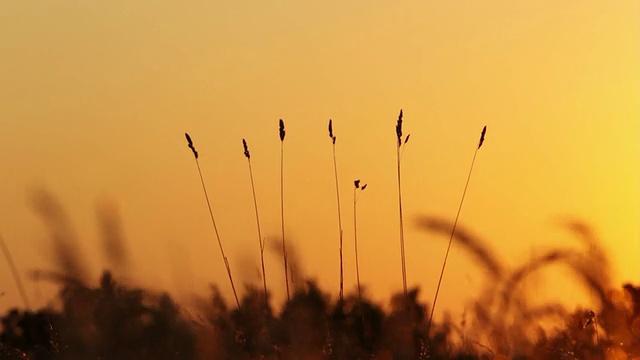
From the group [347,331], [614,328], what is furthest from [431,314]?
[614,328]

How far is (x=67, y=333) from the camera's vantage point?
18.1 feet

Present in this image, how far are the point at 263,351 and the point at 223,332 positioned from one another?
19cm

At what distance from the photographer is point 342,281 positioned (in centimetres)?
609

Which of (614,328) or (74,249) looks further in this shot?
(614,328)

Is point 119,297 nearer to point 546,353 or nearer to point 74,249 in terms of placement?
point 74,249

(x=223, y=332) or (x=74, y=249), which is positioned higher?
(x=74, y=249)

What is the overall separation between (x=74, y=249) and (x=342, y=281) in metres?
1.14

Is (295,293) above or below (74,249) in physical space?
below

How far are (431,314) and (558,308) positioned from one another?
53 centimetres

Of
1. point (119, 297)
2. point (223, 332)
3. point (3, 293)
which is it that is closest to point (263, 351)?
point (223, 332)

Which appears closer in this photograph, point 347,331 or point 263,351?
point 263,351

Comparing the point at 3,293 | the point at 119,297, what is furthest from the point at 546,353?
the point at 3,293

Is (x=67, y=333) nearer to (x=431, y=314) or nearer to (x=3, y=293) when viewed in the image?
(x=3, y=293)

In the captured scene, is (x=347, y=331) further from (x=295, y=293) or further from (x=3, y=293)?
(x=3, y=293)
